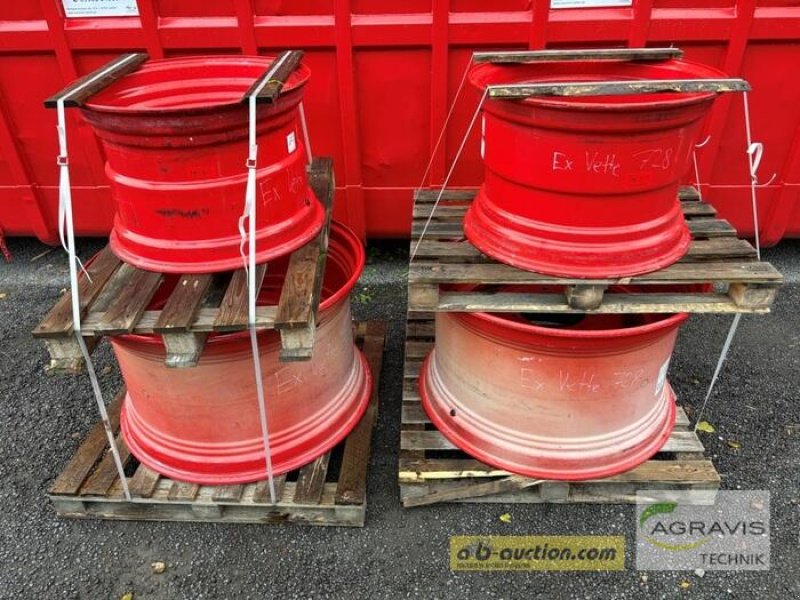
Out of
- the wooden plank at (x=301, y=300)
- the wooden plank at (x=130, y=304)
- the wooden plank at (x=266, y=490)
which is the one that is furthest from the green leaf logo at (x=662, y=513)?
the wooden plank at (x=130, y=304)

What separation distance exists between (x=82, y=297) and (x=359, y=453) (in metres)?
1.56

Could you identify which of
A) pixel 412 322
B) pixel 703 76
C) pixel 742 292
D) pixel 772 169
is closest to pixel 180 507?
pixel 412 322

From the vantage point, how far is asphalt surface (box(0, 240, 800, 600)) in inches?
106

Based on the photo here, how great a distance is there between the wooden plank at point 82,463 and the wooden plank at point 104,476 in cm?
3

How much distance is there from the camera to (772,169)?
4488 mm

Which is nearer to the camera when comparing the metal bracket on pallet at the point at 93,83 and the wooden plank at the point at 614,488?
the metal bracket on pallet at the point at 93,83

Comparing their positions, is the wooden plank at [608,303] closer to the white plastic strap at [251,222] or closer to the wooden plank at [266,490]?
the white plastic strap at [251,222]

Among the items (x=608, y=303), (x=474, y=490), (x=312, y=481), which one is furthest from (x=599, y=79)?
(x=312, y=481)

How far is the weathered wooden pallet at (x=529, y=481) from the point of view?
2.94 meters

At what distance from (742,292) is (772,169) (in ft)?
8.38

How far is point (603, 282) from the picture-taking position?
2490mm

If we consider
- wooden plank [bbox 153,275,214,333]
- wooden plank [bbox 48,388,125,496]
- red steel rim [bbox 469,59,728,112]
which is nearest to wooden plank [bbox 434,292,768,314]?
red steel rim [bbox 469,59,728,112]

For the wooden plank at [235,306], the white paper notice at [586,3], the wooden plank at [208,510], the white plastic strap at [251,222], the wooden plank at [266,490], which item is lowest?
the wooden plank at [208,510]

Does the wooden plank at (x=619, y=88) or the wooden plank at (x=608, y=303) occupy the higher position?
the wooden plank at (x=619, y=88)
